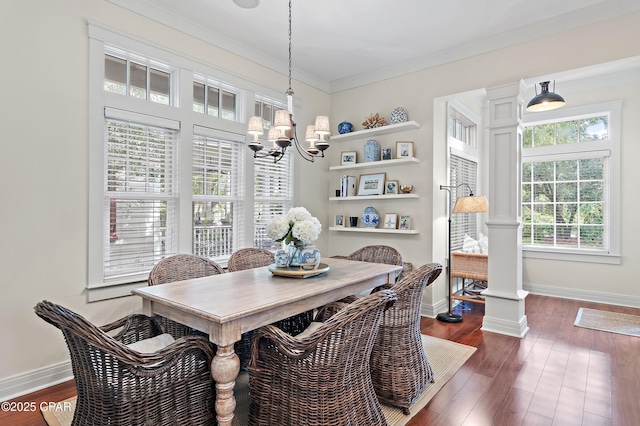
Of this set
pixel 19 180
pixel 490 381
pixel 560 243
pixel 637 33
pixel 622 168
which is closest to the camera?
pixel 19 180

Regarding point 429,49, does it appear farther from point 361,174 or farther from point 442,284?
point 442,284

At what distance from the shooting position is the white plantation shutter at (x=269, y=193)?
4137 mm

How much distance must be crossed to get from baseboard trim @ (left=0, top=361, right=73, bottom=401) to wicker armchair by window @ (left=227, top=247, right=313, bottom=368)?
1.33 m

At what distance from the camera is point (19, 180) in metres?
2.42

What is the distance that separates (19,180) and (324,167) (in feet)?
11.0

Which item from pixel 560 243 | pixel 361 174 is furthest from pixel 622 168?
pixel 361 174

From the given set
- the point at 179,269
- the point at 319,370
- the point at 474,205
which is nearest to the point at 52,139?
the point at 179,269

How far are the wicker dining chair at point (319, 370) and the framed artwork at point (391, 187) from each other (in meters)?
2.73

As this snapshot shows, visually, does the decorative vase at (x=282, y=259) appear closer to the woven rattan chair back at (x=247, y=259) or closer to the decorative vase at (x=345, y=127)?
the woven rattan chair back at (x=247, y=259)

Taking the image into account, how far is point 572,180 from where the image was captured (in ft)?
17.0

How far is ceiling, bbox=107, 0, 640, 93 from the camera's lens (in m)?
3.07

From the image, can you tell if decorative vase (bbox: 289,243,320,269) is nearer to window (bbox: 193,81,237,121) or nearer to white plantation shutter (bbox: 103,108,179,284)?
white plantation shutter (bbox: 103,108,179,284)

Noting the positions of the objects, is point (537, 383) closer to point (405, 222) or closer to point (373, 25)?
point (405, 222)

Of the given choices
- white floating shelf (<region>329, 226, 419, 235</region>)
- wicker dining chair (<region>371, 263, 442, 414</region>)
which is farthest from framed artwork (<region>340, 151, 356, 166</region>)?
wicker dining chair (<region>371, 263, 442, 414</region>)
